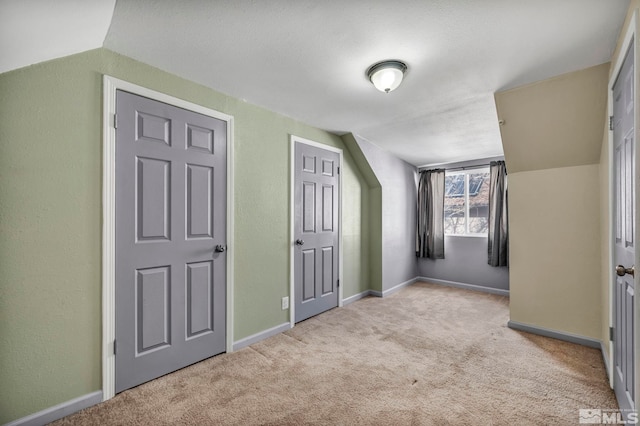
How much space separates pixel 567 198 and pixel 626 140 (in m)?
1.34

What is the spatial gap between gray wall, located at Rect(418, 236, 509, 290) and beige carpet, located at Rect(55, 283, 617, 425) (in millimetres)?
1694

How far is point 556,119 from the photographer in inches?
94.4

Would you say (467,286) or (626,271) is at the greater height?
(626,271)

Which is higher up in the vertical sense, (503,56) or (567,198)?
(503,56)

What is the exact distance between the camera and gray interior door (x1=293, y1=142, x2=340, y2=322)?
125 inches

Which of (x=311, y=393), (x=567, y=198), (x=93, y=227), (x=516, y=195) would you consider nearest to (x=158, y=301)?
(x=93, y=227)

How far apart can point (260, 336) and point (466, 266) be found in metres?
3.64

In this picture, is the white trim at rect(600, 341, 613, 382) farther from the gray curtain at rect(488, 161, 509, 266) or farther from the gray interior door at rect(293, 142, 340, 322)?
the gray interior door at rect(293, 142, 340, 322)

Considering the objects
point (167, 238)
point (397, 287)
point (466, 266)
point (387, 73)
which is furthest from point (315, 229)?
point (466, 266)

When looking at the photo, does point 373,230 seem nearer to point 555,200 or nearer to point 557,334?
point 555,200

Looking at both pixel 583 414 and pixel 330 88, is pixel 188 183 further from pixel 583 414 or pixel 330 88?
pixel 583 414

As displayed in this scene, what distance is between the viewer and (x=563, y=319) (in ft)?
8.75

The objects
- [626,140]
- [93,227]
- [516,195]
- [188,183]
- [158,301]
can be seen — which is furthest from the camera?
[516,195]

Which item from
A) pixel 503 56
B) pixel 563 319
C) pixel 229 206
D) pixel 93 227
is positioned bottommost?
pixel 563 319
